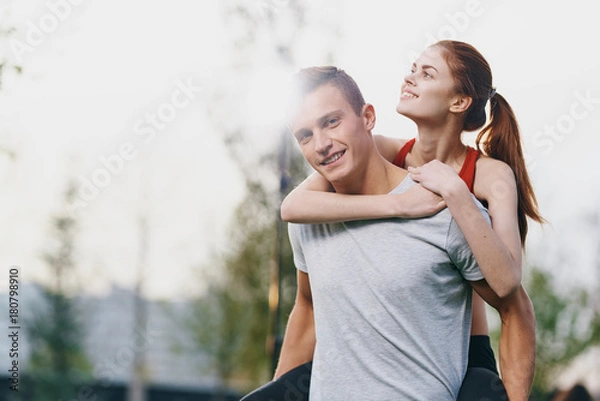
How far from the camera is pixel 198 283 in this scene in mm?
28062

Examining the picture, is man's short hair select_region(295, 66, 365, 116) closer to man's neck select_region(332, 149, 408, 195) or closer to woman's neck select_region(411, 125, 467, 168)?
man's neck select_region(332, 149, 408, 195)

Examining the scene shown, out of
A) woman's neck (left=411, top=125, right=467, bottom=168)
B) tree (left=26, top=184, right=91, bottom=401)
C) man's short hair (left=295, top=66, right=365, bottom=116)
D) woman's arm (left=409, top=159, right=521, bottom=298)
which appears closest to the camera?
woman's arm (left=409, top=159, right=521, bottom=298)

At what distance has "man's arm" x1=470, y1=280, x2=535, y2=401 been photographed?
2.63 metres

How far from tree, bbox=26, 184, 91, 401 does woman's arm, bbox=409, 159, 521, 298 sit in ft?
86.9

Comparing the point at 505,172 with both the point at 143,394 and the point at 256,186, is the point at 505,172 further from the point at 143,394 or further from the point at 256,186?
the point at 143,394

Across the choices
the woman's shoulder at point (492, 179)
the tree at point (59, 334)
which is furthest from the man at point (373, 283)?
the tree at point (59, 334)

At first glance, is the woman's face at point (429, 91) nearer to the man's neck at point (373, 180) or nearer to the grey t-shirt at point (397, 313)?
the man's neck at point (373, 180)

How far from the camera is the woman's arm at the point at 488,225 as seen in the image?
8.10ft

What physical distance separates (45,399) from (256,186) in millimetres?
17484

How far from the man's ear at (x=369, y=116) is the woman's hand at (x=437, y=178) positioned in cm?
19

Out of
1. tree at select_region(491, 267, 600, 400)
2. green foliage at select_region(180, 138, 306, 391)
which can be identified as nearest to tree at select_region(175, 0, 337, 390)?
green foliage at select_region(180, 138, 306, 391)

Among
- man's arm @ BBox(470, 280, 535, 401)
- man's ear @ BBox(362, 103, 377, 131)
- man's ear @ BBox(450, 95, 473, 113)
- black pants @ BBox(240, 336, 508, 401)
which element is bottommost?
black pants @ BBox(240, 336, 508, 401)

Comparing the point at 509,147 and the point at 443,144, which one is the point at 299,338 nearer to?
the point at 443,144

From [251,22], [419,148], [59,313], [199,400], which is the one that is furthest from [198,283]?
[419,148]
